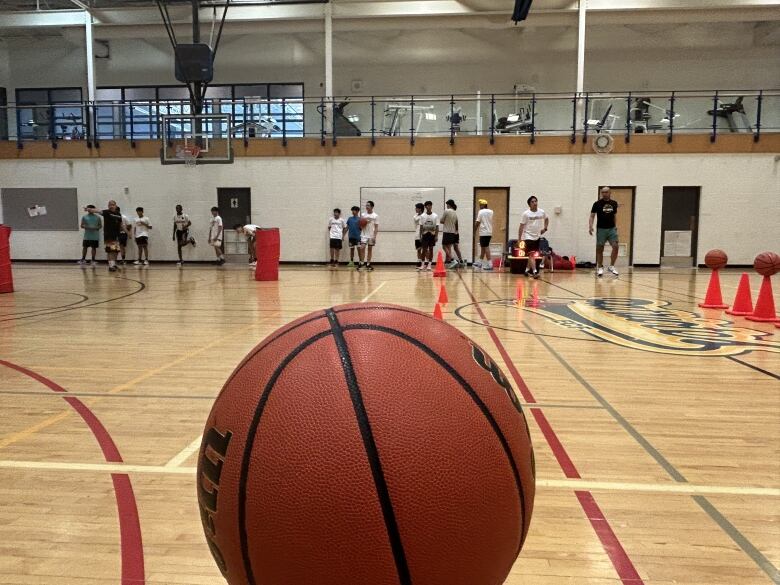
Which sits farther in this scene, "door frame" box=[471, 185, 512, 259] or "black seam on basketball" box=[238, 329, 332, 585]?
"door frame" box=[471, 185, 512, 259]

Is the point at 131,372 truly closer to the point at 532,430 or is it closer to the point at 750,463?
the point at 532,430

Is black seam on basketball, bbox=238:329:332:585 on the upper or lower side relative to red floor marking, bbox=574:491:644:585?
upper

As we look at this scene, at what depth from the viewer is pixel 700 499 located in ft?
8.00

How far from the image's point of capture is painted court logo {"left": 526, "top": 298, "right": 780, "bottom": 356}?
5.63 meters

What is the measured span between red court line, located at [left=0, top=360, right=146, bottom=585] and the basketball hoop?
13047 mm

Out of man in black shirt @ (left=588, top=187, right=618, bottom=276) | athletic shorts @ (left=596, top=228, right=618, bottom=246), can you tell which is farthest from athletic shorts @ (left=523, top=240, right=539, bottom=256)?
athletic shorts @ (left=596, top=228, right=618, bottom=246)

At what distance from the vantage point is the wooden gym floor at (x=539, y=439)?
202cm

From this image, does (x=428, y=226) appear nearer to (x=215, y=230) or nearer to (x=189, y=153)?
(x=215, y=230)

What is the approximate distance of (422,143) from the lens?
17.4 metres

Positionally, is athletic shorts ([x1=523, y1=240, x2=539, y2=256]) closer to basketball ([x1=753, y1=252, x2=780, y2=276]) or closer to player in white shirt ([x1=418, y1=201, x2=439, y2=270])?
player in white shirt ([x1=418, y1=201, x2=439, y2=270])

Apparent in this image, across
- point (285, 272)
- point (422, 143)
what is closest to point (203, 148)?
point (285, 272)

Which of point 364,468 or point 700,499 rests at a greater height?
point 364,468

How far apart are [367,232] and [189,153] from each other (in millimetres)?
5170

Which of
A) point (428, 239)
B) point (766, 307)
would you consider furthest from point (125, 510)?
point (428, 239)
